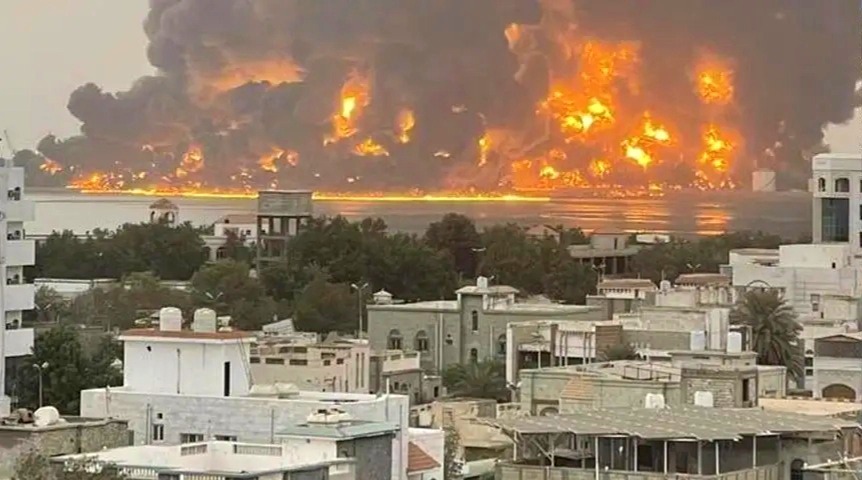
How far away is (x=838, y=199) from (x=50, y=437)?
118ft

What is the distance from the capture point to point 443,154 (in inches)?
3981

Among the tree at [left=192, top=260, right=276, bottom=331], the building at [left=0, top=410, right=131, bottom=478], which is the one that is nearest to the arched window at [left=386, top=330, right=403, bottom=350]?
the tree at [left=192, top=260, right=276, bottom=331]

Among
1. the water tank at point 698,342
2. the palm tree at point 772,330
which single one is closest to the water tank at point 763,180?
the palm tree at point 772,330

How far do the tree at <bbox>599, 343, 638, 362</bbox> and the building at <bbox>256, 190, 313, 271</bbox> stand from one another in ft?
104

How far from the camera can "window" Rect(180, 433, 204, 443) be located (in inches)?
880

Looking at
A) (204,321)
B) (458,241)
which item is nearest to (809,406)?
(204,321)

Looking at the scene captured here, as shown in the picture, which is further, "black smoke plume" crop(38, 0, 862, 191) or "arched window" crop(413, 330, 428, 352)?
"black smoke plume" crop(38, 0, 862, 191)

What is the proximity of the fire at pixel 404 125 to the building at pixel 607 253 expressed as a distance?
2306cm

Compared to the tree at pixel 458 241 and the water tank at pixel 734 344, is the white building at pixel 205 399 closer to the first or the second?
the water tank at pixel 734 344

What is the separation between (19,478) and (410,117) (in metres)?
84.3

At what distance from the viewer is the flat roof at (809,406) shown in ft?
77.7

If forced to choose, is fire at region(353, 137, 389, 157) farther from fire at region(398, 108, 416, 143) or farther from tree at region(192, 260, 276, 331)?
tree at region(192, 260, 276, 331)

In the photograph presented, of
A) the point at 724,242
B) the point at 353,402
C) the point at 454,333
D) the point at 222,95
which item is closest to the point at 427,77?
the point at 222,95

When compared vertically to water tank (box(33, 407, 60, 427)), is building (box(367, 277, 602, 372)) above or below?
above
